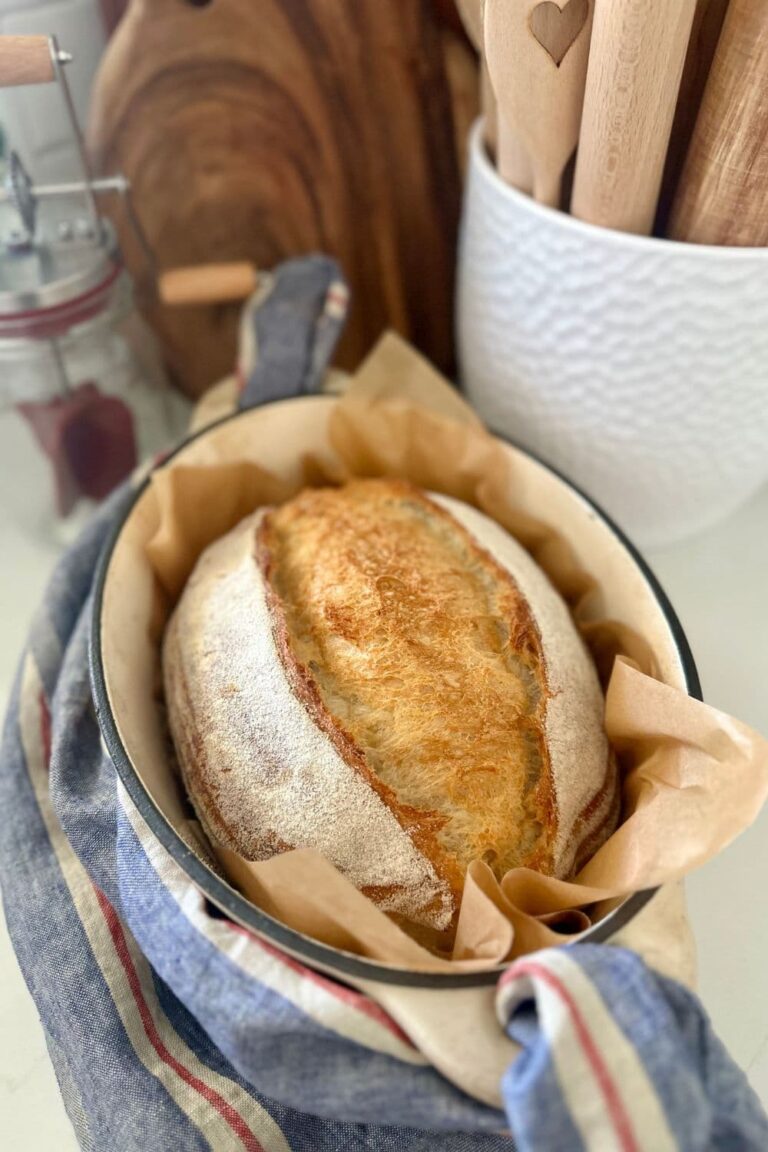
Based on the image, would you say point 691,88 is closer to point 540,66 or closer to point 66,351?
point 540,66

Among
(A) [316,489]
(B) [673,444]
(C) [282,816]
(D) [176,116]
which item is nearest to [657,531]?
(B) [673,444]

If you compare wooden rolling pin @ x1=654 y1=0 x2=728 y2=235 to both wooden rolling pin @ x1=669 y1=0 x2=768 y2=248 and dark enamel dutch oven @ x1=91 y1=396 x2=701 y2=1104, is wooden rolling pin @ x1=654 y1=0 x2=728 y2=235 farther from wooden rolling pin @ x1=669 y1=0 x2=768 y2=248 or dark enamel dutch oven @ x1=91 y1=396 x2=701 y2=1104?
dark enamel dutch oven @ x1=91 y1=396 x2=701 y2=1104

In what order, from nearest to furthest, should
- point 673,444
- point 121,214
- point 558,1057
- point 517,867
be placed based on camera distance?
1. point 558,1057
2. point 517,867
3. point 673,444
4. point 121,214

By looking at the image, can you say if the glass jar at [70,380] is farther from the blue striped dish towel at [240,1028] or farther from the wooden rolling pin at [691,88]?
the wooden rolling pin at [691,88]

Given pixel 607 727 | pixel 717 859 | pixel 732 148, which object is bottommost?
pixel 717 859

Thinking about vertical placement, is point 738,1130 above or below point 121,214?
below

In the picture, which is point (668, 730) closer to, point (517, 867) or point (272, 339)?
point (517, 867)

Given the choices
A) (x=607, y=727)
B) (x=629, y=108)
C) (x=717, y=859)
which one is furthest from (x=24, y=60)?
(x=717, y=859)
